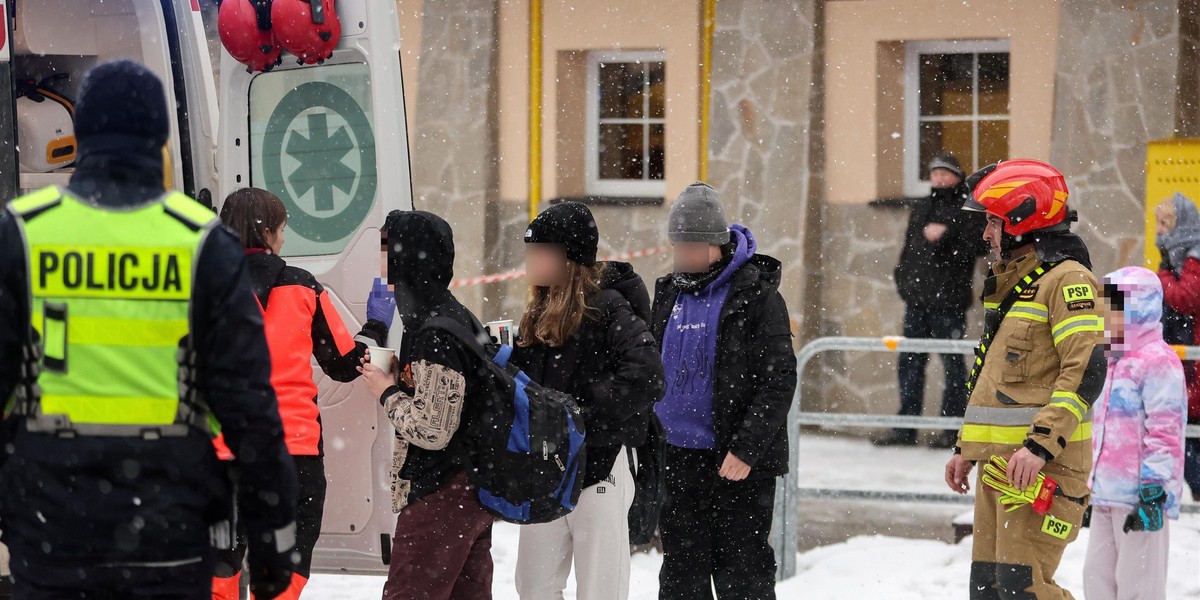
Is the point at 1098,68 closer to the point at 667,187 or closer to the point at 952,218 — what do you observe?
the point at 952,218

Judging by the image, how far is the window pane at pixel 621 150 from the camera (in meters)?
11.7

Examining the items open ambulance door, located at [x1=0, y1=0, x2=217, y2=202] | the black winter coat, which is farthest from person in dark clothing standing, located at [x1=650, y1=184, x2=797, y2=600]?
open ambulance door, located at [x1=0, y1=0, x2=217, y2=202]

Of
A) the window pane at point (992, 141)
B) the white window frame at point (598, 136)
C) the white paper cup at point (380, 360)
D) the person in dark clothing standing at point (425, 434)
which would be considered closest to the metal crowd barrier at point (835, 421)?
the person in dark clothing standing at point (425, 434)

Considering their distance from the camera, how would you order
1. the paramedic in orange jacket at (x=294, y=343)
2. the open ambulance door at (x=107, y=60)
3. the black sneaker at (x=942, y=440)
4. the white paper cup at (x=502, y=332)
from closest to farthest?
the white paper cup at (x=502, y=332) < the paramedic in orange jacket at (x=294, y=343) < the open ambulance door at (x=107, y=60) < the black sneaker at (x=942, y=440)

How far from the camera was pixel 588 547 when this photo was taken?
4492 millimetres

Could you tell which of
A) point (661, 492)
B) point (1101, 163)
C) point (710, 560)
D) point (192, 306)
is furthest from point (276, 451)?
point (1101, 163)

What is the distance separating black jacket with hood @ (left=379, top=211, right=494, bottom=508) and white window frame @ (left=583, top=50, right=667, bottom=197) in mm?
7469

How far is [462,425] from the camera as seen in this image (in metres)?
4.02

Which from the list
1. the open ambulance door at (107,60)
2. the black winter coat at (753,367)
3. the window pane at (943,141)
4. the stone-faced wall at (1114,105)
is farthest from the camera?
the window pane at (943,141)

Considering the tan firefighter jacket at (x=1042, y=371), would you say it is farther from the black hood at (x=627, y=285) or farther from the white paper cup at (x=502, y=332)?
the white paper cup at (x=502, y=332)

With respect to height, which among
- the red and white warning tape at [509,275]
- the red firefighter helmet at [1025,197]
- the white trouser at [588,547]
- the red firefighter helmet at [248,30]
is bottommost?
the white trouser at [588,547]

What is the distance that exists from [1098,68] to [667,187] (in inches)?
121

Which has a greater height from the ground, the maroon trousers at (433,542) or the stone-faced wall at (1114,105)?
the stone-faced wall at (1114,105)

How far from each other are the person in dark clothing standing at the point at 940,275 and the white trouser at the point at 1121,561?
379cm
